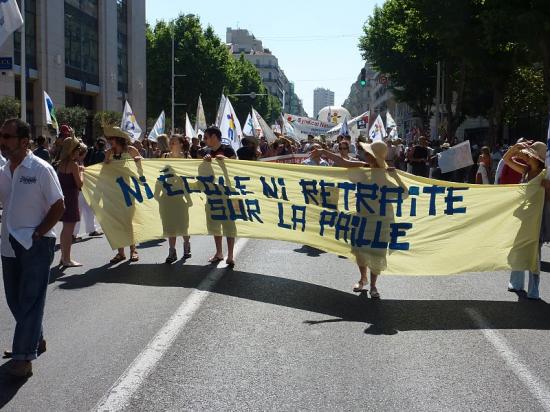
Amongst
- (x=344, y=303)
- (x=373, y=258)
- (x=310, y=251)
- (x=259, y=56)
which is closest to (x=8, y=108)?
(x=310, y=251)

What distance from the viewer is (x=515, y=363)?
17.7 feet

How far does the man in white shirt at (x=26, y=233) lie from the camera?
16.2ft

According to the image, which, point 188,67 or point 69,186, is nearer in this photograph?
point 69,186

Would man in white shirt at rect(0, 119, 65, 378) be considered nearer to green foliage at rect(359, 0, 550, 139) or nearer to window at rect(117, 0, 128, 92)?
green foliage at rect(359, 0, 550, 139)

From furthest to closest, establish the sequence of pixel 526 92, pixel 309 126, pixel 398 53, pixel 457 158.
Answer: pixel 398 53 → pixel 526 92 → pixel 309 126 → pixel 457 158

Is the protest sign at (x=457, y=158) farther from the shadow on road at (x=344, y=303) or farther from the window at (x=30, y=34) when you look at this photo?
the window at (x=30, y=34)

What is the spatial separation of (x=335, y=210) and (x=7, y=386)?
4.49 m

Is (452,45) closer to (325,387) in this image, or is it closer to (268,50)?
(325,387)

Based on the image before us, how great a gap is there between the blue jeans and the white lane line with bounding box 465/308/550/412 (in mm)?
3416

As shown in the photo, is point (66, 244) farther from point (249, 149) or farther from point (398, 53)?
point (398, 53)

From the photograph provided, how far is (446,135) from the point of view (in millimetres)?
45438

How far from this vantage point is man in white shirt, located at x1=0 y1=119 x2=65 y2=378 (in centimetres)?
495

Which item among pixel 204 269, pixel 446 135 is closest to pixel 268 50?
pixel 446 135

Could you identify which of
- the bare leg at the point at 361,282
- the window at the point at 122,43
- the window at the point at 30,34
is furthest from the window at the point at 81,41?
the bare leg at the point at 361,282
